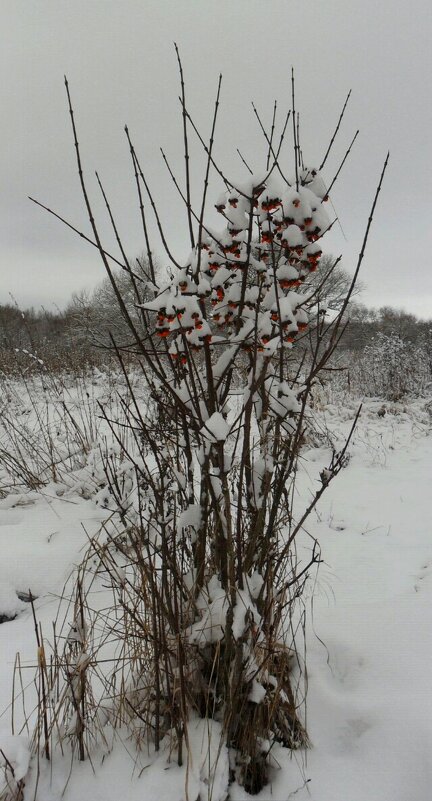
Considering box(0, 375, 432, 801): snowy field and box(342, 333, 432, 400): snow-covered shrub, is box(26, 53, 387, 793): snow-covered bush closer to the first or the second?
box(0, 375, 432, 801): snowy field

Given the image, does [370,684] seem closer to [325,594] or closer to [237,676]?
[325,594]

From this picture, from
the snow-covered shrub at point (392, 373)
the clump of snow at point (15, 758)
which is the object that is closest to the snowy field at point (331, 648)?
the clump of snow at point (15, 758)

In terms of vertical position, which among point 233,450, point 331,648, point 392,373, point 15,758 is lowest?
point 331,648

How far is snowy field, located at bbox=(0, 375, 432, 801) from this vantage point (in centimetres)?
129

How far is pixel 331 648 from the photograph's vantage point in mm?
1819

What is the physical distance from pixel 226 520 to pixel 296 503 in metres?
2.46

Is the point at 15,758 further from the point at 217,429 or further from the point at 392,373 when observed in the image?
the point at 392,373

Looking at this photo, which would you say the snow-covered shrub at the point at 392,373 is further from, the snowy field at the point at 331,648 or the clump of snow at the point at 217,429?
the clump of snow at the point at 217,429

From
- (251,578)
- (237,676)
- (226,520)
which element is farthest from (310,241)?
(237,676)

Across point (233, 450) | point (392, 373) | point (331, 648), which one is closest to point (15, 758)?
point (233, 450)

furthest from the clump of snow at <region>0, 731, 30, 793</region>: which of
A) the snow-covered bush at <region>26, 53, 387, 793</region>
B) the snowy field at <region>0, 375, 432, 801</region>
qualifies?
the snow-covered bush at <region>26, 53, 387, 793</region>

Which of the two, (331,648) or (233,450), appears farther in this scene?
(331,648)

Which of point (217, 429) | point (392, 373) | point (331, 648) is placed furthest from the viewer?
point (392, 373)

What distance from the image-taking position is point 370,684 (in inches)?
64.8
